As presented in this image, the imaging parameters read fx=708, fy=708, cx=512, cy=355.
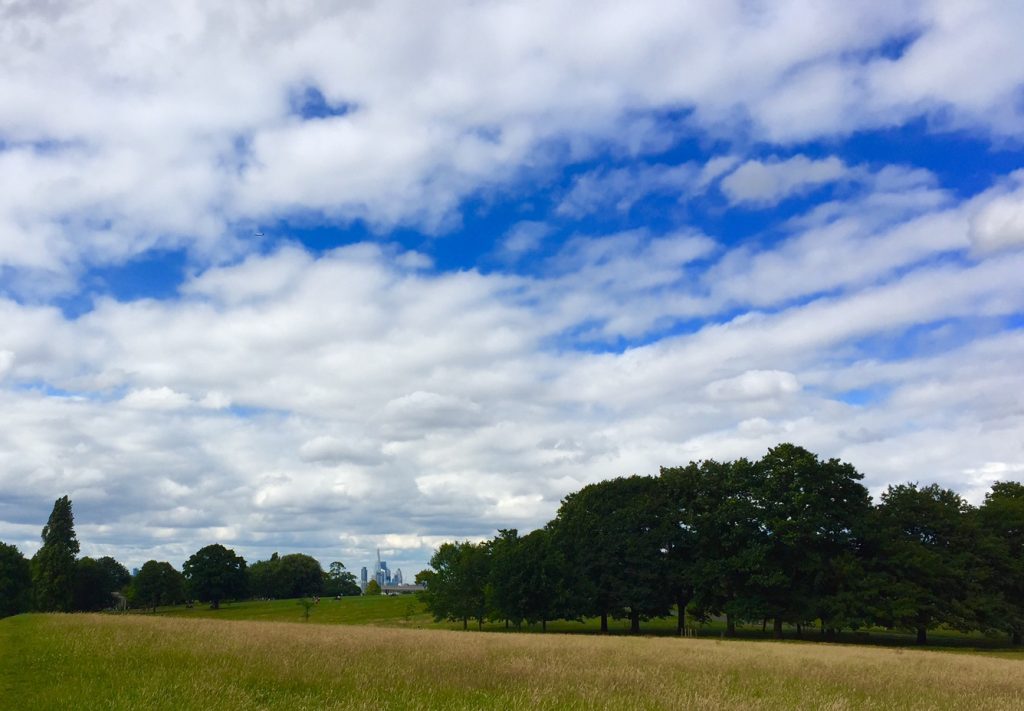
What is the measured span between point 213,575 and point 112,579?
1081 inches

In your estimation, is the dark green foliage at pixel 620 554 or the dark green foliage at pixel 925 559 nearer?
the dark green foliage at pixel 925 559

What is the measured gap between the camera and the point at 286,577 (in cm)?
17425

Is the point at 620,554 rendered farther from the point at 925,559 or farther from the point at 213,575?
the point at 213,575

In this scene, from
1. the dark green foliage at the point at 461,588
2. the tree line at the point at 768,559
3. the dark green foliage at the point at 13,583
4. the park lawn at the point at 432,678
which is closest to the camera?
the park lawn at the point at 432,678

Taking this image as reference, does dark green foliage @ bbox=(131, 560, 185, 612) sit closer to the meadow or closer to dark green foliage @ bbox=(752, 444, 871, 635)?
dark green foliage @ bbox=(752, 444, 871, 635)

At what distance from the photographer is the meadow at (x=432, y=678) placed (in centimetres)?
1430

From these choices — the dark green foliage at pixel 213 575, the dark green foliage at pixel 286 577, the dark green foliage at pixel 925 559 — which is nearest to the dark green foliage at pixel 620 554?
the dark green foliage at pixel 925 559

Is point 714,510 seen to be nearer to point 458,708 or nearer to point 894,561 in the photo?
point 894,561

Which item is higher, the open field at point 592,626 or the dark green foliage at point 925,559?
the dark green foliage at point 925,559

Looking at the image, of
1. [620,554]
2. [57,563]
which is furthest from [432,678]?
[57,563]

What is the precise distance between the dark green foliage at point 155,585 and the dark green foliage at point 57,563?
23.5m

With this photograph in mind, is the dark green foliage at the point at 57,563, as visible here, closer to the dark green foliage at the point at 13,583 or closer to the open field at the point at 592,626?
the dark green foliage at the point at 13,583

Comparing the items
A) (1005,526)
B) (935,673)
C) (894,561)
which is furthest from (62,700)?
(1005,526)

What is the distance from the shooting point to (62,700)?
14.4m
